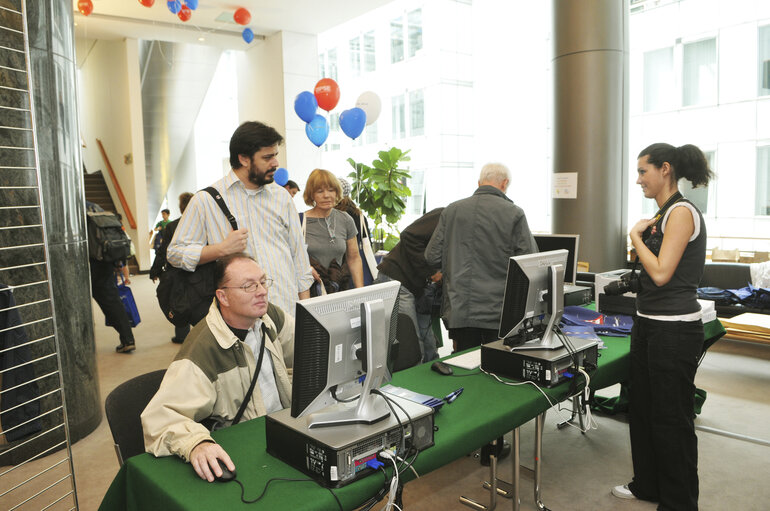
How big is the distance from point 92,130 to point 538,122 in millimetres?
10975

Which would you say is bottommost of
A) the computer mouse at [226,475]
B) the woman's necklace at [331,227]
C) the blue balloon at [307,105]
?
the computer mouse at [226,475]

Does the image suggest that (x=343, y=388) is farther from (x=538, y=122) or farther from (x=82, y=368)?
(x=538, y=122)

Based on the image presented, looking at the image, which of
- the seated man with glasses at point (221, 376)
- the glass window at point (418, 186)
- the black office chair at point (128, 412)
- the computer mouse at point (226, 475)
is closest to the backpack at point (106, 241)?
the black office chair at point (128, 412)

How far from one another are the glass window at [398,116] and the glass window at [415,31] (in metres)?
0.96

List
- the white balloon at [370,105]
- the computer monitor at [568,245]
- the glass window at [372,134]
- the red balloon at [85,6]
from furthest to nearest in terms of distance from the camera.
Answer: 1. the glass window at [372,134]
2. the white balloon at [370,105]
3. the red balloon at [85,6]
4. the computer monitor at [568,245]

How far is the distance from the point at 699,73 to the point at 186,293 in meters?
8.78

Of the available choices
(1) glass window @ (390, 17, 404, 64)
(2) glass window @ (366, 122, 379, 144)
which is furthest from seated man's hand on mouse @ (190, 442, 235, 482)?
(2) glass window @ (366, 122, 379, 144)

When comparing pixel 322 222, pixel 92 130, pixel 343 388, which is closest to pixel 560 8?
pixel 322 222

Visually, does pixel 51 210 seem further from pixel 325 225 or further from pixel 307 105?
pixel 307 105

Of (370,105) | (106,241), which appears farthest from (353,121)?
(106,241)

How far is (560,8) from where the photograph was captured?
16.8 ft

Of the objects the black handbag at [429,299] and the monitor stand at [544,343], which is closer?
the monitor stand at [544,343]

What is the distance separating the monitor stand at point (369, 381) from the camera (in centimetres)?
151

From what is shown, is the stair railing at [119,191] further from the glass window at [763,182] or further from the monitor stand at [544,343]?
the glass window at [763,182]
